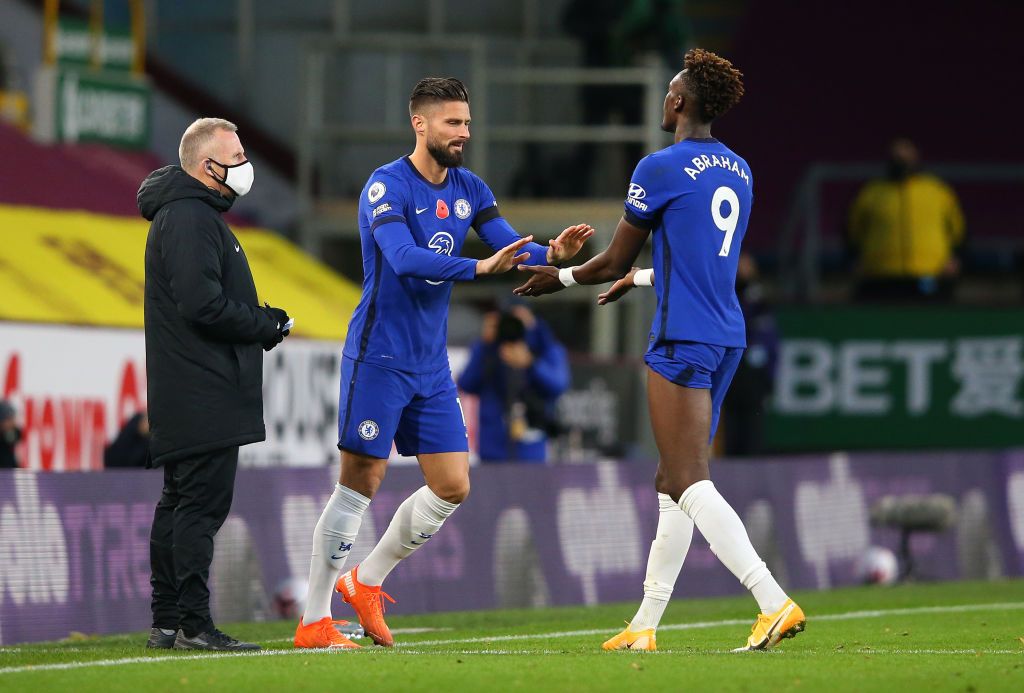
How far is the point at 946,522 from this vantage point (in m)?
17.1

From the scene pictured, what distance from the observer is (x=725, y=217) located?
8.81m

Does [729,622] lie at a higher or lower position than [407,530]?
lower

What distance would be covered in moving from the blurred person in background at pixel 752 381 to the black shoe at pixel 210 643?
414 inches

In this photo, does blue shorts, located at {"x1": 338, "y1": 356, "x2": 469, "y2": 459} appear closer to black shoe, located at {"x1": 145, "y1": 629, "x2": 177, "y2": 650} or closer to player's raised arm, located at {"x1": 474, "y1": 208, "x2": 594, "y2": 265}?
player's raised arm, located at {"x1": 474, "y1": 208, "x2": 594, "y2": 265}

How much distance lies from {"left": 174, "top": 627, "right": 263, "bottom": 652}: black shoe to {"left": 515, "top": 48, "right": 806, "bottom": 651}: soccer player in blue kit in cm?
188

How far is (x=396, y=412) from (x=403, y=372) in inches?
6.8

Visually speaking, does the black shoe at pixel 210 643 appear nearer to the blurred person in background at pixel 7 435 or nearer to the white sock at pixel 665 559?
the white sock at pixel 665 559

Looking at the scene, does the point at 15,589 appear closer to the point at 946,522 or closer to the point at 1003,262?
the point at 946,522

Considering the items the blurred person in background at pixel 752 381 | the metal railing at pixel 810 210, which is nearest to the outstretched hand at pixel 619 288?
the blurred person in background at pixel 752 381

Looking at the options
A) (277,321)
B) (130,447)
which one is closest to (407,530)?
(277,321)

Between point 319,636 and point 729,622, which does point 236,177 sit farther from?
point 729,622

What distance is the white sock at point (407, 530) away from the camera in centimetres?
949

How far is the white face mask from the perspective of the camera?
938 cm

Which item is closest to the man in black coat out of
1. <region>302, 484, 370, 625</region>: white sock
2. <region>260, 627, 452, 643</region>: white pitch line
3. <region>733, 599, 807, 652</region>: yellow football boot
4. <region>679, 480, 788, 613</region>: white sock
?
<region>302, 484, 370, 625</region>: white sock
